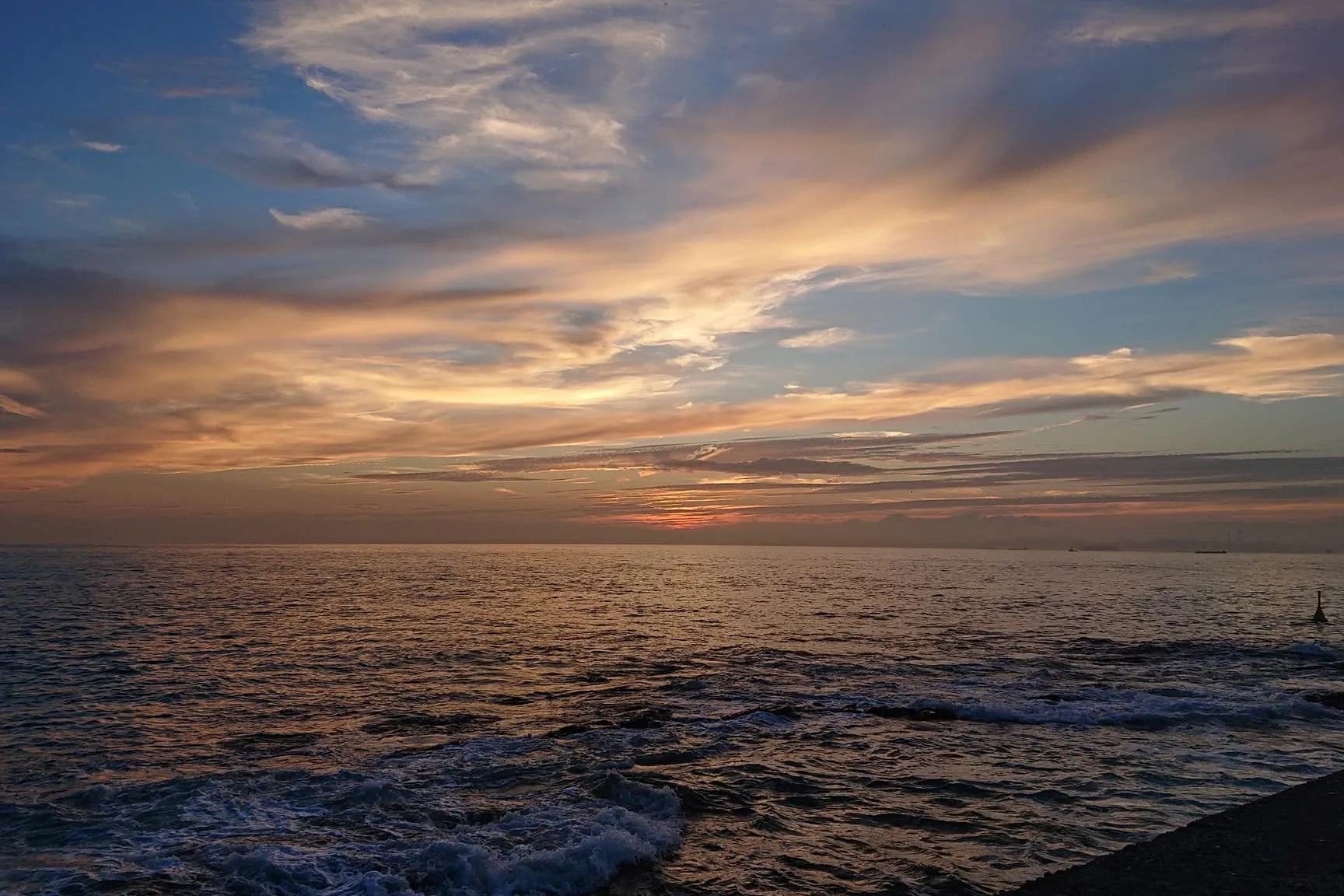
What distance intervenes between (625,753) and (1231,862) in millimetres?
15238

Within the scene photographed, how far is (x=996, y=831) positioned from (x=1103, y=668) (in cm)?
2769

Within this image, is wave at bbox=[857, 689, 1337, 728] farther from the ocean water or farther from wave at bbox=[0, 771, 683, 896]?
wave at bbox=[0, 771, 683, 896]

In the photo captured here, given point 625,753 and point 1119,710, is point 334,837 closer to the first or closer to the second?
point 625,753

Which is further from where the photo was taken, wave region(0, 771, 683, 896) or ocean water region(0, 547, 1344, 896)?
ocean water region(0, 547, 1344, 896)

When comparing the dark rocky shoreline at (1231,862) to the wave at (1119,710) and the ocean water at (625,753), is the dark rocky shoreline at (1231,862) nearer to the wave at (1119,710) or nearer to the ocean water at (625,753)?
the ocean water at (625,753)

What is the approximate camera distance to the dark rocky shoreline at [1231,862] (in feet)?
41.6

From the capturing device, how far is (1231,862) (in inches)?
543

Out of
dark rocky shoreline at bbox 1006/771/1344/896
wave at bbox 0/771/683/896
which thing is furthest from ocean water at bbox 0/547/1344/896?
dark rocky shoreline at bbox 1006/771/1344/896

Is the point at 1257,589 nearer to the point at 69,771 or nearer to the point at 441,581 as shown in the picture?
the point at 441,581

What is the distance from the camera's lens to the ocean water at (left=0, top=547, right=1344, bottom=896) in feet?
51.6

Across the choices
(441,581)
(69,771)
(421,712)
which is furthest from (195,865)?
(441,581)

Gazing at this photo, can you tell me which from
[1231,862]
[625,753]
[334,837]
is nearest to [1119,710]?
[1231,862]

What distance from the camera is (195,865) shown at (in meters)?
15.7

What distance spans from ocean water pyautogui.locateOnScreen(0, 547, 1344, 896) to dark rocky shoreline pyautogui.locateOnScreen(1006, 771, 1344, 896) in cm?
139
